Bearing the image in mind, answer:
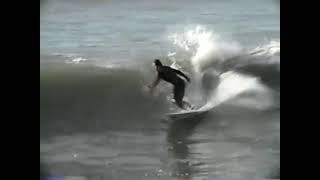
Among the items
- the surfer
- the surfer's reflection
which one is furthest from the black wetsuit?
the surfer's reflection

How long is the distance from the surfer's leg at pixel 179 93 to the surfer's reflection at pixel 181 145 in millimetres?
93

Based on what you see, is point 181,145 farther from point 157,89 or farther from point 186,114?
point 157,89

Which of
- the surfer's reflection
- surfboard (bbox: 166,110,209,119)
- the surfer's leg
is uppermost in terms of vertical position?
the surfer's leg

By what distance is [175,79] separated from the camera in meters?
2.92

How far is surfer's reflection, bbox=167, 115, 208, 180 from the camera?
2889mm

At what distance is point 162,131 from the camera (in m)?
2.92

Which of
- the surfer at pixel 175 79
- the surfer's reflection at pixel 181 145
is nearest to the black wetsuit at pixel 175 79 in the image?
the surfer at pixel 175 79

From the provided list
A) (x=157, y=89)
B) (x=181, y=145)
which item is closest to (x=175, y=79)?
(x=157, y=89)

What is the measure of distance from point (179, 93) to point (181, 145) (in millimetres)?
267

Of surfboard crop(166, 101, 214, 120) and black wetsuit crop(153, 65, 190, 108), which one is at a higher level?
black wetsuit crop(153, 65, 190, 108)

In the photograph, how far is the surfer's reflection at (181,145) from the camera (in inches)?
114

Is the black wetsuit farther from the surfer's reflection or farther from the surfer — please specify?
the surfer's reflection
